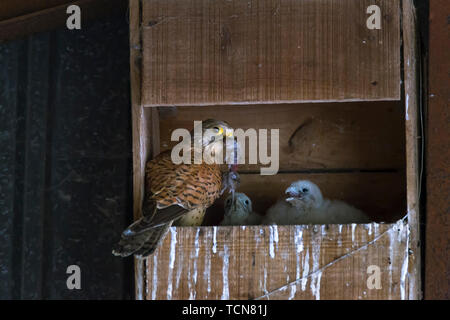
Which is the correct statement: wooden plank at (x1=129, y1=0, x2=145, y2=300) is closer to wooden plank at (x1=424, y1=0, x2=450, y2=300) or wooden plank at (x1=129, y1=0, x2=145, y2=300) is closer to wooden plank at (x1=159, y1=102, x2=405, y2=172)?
wooden plank at (x1=159, y1=102, x2=405, y2=172)

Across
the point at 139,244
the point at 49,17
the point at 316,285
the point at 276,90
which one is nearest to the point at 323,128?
the point at 276,90

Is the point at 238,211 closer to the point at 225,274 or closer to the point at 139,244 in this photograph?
the point at 225,274

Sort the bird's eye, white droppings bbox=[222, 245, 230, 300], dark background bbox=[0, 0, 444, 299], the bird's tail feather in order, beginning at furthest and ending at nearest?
1. dark background bbox=[0, 0, 444, 299]
2. the bird's eye
3. white droppings bbox=[222, 245, 230, 300]
4. the bird's tail feather

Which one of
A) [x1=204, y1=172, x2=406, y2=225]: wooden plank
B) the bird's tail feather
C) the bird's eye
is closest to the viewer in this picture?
the bird's tail feather

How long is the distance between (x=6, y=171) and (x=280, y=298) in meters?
1.91

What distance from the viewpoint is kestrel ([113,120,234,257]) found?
239 centimetres

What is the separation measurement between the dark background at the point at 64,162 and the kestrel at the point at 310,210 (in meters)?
1.00

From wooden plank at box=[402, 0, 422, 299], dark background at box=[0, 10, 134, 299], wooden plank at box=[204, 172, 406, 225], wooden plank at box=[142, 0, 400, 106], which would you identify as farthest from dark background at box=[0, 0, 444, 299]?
wooden plank at box=[402, 0, 422, 299]

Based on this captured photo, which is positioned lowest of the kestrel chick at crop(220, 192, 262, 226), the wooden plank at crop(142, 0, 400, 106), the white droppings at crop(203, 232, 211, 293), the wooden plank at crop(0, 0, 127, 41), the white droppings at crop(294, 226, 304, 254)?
the white droppings at crop(203, 232, 211, 293)

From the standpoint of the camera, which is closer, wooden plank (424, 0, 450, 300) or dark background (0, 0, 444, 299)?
wooden plank (424, 0, 450, 300)

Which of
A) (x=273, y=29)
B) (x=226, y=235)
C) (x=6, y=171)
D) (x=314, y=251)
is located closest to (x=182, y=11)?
(x=273, y=29)

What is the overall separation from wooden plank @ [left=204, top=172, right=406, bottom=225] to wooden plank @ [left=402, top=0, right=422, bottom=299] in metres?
0.58

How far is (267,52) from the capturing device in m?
2.57

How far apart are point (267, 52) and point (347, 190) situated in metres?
1.04
